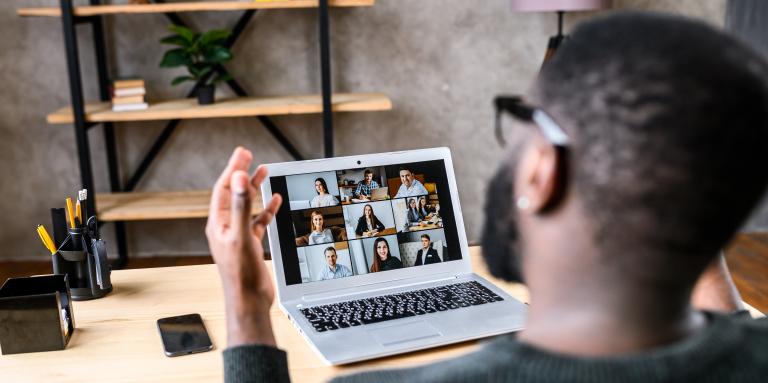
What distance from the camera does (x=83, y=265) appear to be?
1.28 metres

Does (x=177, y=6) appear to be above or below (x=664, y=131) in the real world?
above

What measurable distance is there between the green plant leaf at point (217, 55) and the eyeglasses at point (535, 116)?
241 cm

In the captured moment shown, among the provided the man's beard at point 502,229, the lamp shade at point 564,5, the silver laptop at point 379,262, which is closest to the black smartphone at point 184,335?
the silver laptop at point 379,262

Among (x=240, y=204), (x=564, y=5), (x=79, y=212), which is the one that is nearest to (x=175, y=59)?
(x=564, y=5)

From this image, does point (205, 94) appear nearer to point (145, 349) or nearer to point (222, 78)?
point (222, 78)

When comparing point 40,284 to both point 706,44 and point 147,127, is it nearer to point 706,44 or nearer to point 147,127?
point 706,44

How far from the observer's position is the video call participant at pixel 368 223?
4.22ft

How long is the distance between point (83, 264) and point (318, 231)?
425 mm

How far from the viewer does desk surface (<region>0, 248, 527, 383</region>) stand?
1.00 metres

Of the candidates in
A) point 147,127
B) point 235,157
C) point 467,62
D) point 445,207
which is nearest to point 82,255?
point 235,157

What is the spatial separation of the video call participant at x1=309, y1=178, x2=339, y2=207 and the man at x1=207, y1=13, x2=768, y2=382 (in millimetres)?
685

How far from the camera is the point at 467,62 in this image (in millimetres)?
3381

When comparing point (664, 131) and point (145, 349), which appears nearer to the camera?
point (664, 131)

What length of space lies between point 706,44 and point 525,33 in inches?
117
